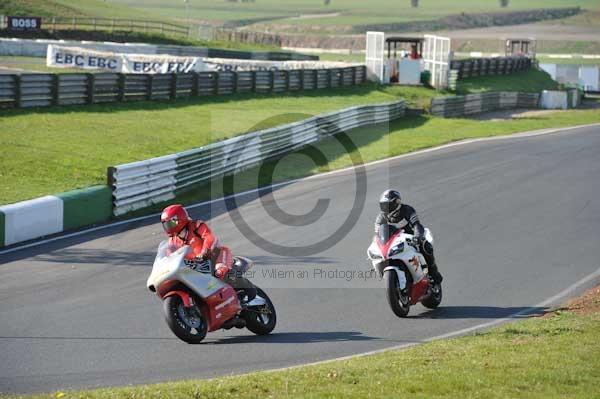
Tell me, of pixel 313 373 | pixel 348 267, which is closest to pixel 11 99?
pixel 348 267

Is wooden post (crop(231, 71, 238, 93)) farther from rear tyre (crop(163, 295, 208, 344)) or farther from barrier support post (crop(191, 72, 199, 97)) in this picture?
rear tyre (crop(163, 295, 208, 344))

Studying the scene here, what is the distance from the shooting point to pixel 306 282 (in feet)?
48.5

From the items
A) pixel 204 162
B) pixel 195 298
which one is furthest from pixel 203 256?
pixel 204 162

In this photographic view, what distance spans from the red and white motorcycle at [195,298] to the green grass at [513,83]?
45812mm

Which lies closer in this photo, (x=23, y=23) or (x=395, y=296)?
(x=395, y=296)

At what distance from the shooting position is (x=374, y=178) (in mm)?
25438

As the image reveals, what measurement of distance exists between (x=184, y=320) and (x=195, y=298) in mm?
271

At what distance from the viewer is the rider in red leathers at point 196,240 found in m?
10.8

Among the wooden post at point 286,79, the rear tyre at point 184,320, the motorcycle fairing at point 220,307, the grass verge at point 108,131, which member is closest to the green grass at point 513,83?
the wooden post at point 286,79

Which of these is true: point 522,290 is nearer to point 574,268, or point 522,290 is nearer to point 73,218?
point 574,268

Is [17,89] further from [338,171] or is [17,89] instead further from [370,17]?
[370,17]

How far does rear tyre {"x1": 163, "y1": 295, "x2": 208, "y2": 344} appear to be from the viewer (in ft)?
35.0

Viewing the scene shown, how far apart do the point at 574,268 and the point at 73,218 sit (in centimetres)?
901
